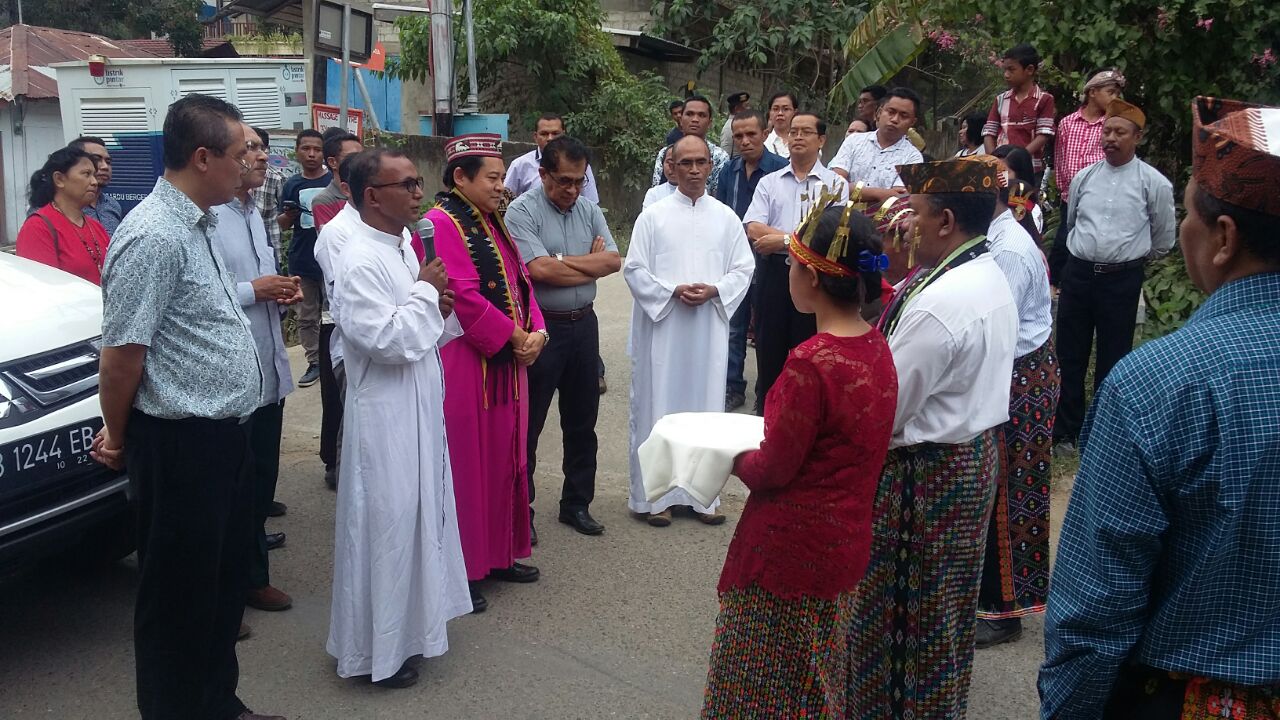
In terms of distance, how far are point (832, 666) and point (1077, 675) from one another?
44.4 inches

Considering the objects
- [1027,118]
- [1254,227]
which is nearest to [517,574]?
[1254,227]

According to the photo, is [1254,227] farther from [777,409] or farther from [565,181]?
[565,181]

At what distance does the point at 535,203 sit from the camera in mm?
5082

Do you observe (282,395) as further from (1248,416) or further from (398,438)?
(1248,416)

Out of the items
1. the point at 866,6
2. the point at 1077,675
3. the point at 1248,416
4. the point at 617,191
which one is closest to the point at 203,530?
the point at 1077,675

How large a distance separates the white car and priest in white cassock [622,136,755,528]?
2.67 meters

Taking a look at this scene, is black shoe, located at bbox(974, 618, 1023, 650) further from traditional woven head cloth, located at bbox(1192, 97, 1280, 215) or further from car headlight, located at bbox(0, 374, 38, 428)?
car headlight, located at bbox(0, 374, 38, 428)

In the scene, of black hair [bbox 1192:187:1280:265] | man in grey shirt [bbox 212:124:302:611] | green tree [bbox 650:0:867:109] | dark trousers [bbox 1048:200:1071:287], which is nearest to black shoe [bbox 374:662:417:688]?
man in grey shirt [bbox 212:124:302:611]

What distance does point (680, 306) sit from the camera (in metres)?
5.55

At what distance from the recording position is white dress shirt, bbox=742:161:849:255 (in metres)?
6.58

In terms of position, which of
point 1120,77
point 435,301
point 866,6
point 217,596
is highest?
point 866,6

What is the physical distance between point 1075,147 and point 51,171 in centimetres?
677

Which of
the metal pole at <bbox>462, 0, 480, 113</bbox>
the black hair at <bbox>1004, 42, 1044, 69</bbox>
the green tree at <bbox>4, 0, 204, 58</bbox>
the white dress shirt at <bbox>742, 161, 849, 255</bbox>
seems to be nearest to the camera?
the white dress shirt at <bbox>742, 161, 849, 255</bbox>

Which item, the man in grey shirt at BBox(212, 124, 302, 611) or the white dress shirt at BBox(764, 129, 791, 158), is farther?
the white dress shirt at BBox(764, 129, 791, 158)
